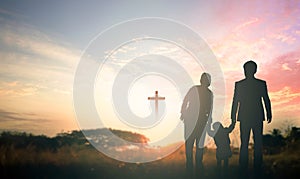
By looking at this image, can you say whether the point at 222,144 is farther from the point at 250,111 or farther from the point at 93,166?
the point at 93,166

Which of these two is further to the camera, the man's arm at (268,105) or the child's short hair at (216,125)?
the child's short hair at (216,125)

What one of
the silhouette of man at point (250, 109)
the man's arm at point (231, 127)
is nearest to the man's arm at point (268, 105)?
the silhouette of man at point (250, 109)

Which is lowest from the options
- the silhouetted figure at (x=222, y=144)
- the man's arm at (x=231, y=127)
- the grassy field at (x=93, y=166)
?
the grassy field at (x=93, y=166)

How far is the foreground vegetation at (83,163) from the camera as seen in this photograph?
34.1 ft

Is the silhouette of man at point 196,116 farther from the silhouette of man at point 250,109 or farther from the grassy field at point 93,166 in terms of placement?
the silhouette of man at point 250,109

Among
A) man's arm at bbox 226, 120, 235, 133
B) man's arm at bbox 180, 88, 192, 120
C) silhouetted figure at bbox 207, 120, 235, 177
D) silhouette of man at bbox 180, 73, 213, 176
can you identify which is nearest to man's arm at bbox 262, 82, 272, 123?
man's arm at bbox 226, 120, 235, 133

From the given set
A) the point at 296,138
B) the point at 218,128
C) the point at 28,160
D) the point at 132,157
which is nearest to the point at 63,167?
the point at 28,160

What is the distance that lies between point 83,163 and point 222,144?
190 inches

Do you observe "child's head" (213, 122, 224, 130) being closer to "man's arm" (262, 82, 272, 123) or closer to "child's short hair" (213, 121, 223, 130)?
"child's short hair" (213, 121, 223, 130)

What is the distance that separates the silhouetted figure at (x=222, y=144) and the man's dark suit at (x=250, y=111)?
0.72 metres

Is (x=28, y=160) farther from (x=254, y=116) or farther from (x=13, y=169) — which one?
(x=254, y=116)

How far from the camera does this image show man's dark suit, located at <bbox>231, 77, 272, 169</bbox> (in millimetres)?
10359

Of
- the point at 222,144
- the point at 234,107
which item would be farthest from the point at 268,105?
the point at 222,144

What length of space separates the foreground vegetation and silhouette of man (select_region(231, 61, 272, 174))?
935 millimetres
